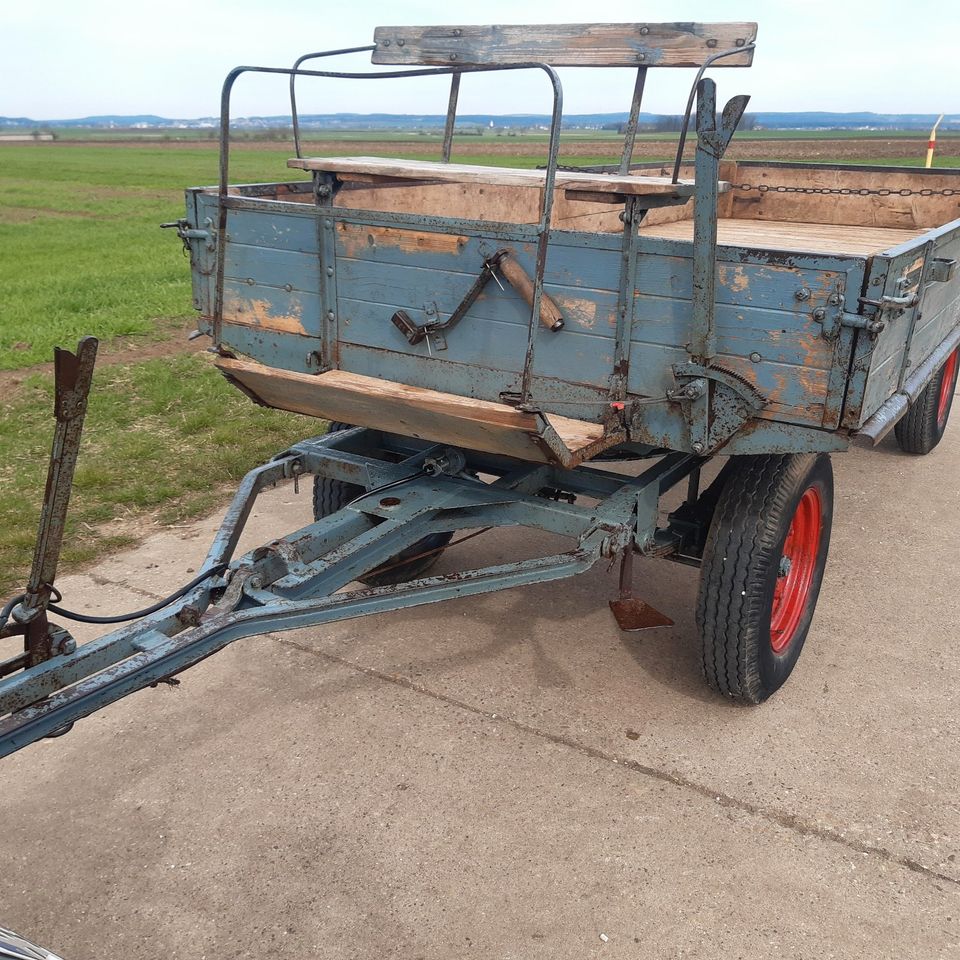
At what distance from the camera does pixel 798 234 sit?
5094 millimetres

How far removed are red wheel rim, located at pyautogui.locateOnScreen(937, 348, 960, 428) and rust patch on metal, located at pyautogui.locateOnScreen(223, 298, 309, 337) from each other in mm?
4628

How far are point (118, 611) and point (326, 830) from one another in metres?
1.74

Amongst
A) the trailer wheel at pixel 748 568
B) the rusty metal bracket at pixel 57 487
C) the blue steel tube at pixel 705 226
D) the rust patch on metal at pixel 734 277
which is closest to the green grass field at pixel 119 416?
the rusty metal bracket at pixel 57 487

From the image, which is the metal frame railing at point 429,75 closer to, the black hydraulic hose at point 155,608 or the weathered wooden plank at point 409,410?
the weathered wooden plank at point 409,410

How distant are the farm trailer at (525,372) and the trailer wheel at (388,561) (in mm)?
319

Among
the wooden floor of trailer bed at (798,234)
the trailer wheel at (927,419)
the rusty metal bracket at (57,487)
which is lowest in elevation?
the trailer wheel at (927,419)

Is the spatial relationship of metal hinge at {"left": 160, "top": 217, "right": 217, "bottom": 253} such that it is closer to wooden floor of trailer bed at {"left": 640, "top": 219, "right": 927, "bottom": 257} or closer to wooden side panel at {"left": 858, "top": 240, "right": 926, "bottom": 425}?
wooden floor of trailer bed at {"left": 640, "top": 219, "right": 927, "bottom": 257}

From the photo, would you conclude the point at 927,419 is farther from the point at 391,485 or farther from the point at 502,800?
the point at 502,800

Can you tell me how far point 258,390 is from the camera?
3449mm

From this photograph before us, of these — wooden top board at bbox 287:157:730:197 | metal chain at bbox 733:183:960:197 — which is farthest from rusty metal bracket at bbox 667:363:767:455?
metal chain at bbox 733:183:960:197

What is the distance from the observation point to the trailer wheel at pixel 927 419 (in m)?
6.09

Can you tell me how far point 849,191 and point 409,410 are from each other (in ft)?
13.6

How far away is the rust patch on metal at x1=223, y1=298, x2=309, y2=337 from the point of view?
3.58m

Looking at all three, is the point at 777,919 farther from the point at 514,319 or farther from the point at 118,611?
the point at 118,611
